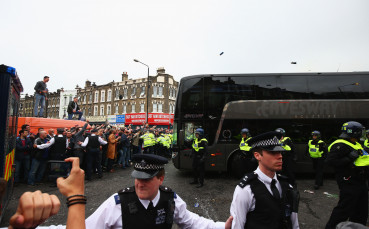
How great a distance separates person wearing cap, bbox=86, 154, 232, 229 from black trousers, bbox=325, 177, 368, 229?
8.41 ft

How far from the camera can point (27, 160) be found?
693cm

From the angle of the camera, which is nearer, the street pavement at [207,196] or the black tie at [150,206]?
the black tie at [150,206]

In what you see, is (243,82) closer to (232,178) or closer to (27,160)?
(232,178)

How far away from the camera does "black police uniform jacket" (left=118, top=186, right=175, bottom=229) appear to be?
1690 mm

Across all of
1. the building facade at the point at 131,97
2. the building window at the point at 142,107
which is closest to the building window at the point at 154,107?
the building facade at the point at 131,97

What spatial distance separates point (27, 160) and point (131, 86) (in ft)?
100

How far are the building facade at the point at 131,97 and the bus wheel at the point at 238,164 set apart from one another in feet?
85.9

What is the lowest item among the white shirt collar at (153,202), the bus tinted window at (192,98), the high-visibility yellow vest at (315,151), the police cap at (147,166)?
the high-visibility yellow vest at (315,151)

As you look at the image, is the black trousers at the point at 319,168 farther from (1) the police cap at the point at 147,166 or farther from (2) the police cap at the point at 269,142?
(1) the police cap at the point at 147,166

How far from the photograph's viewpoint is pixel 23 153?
6727mm

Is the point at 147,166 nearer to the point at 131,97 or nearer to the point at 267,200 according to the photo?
the point at 267,200

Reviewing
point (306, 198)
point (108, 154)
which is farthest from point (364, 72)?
point (108, 154)

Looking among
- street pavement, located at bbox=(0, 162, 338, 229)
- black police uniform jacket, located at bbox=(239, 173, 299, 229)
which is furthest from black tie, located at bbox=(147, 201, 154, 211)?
street pavement, located at bbox=(0, 162, 338, 229)

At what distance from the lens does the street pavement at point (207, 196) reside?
4.44 meters
